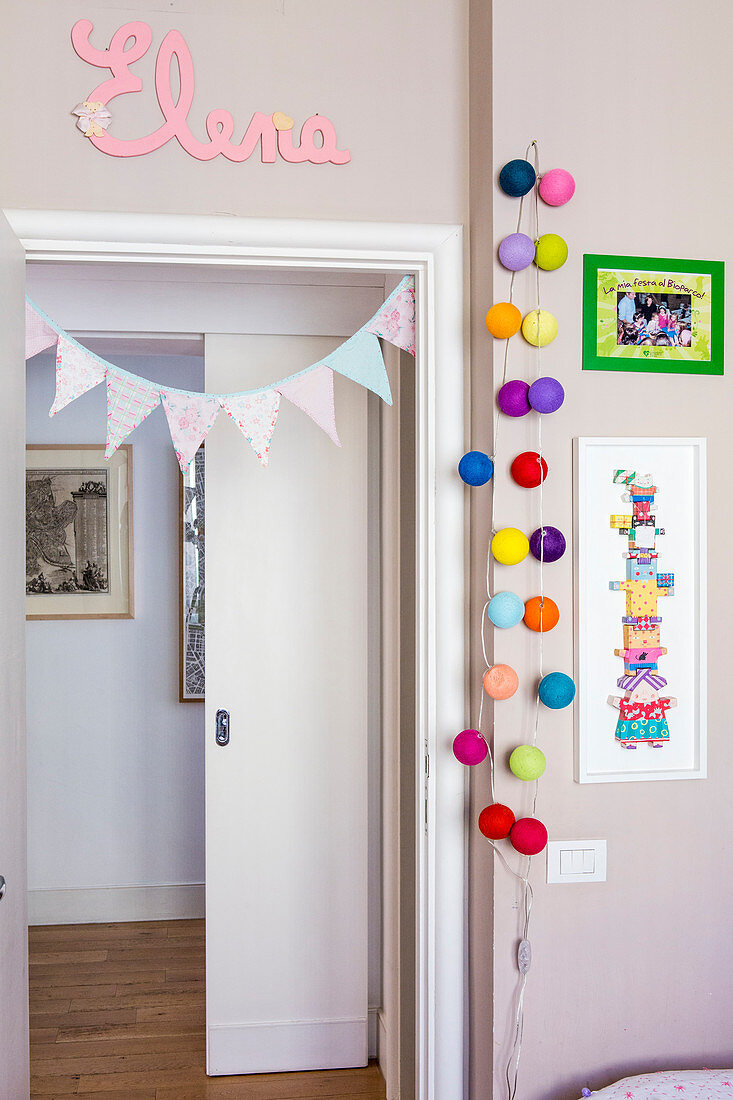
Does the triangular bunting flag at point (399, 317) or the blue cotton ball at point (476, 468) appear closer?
the blue cotton ball at point (476, 468)

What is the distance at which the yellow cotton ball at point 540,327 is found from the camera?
1.51 m

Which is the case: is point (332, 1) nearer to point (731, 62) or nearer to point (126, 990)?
point (731, 62)

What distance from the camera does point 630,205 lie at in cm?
158

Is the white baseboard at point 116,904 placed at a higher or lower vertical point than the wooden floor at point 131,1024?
higher

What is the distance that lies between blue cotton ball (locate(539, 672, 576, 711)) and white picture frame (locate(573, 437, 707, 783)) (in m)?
0.08

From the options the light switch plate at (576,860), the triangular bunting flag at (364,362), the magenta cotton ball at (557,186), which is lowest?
the light switch plate at (576,860)

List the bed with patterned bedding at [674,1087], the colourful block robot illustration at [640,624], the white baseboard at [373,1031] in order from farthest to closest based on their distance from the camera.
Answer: the white baseboard at [373,1031], the colourful block robot illustration at [640,624], the bed with patterned bedding at [674,1087]

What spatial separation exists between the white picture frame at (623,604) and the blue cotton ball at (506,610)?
0.43 feet

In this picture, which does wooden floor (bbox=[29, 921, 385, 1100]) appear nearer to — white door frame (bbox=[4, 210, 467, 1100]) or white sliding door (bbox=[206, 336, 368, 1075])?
white sliding door (bbox=[206, 336, 368, 1075])

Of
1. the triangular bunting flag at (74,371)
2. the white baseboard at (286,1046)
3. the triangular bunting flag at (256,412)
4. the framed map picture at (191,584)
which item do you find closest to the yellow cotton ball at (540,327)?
the triangular bunting flag at (256,412)

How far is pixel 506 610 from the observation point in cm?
149

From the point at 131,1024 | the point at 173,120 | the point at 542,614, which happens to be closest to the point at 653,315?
the point at 542,614

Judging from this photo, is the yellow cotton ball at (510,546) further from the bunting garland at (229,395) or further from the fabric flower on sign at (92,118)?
the fabric flower on sign at (92,118)

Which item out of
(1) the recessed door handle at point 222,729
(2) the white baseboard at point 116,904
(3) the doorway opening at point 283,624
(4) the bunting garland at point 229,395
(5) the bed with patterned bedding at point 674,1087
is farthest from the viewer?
(2) the white baseboard at point 116,904
